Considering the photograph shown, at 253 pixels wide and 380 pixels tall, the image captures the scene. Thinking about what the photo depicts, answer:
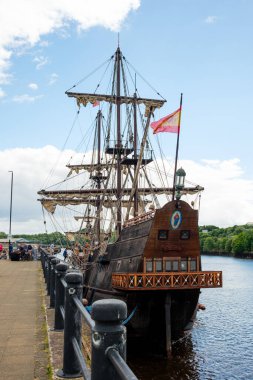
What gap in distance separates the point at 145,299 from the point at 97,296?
6943mm

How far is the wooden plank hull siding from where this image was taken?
21.4 m

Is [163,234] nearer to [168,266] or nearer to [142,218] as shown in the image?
[168,266]

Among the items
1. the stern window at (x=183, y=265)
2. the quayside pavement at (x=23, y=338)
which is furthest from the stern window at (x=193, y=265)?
the quayside pavement at (x=23, y=338)

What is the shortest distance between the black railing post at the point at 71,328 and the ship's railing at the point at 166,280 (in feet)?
50.0

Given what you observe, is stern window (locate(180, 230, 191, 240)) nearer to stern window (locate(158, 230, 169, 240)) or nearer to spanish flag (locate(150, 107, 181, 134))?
stern window (locate(158, 230, 169, 240))

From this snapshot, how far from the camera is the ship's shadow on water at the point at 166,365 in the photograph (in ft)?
62.2

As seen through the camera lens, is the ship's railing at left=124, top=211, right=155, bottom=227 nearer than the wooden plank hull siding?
No

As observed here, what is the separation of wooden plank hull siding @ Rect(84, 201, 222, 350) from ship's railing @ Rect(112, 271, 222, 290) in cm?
5

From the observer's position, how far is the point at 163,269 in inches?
866

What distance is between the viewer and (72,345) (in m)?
5.07

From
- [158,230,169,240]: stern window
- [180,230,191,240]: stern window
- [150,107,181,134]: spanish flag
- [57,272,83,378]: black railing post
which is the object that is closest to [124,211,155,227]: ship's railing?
[158,230,169,240]: stern window

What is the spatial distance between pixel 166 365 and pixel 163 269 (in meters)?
4.56

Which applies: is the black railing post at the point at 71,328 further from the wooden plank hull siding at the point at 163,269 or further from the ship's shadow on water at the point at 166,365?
the wooden plank hull siding at the point at 163,269

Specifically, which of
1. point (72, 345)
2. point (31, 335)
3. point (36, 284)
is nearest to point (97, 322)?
point (72, 345)
